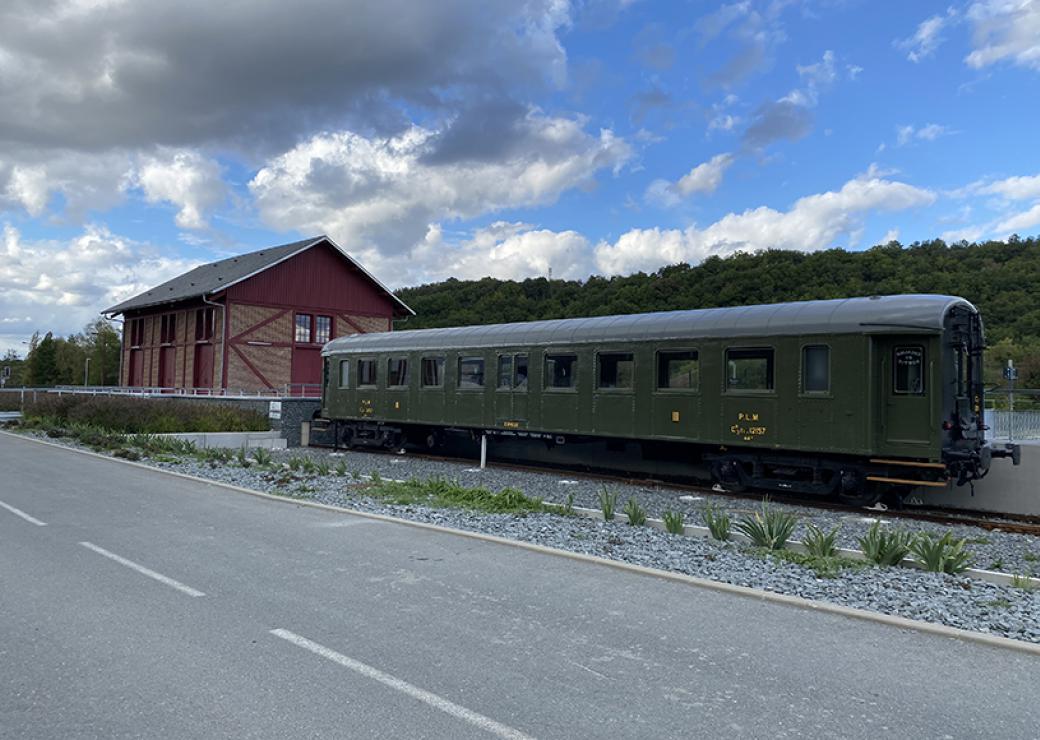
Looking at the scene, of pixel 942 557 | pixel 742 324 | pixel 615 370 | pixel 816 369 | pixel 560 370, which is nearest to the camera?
pixel 942 557

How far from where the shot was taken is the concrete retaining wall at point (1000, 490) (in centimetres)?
1327

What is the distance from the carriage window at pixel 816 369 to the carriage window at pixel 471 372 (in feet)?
26.1

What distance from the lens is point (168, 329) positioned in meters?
44.7

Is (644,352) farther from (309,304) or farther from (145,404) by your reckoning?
(309,304)

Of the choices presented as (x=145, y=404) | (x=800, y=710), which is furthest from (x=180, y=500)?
(x=145, y=404)

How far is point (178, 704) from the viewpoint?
4.20 m

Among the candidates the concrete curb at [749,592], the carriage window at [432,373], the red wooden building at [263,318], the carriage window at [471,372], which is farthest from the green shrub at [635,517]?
the red wooden building at [263,318]

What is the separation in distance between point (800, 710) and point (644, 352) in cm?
1097

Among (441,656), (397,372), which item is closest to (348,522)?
(441,656)

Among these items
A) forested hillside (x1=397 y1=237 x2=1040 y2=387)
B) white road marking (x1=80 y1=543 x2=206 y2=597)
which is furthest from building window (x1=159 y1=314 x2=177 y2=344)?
white road marking (x1=80 y1=543 x2=206 y2=597)

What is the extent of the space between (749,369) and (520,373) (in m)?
5.68

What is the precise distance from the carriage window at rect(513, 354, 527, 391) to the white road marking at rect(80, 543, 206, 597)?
33.5 ft

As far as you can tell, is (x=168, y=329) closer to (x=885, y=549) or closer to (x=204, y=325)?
(x=204, y=325)

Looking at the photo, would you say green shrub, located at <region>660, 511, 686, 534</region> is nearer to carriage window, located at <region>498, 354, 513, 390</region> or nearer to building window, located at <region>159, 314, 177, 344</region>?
carriage window, located at <region>498, 354, 513, 390</region>
